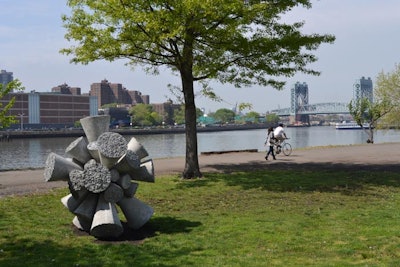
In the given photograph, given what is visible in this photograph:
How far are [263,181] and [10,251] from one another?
374 inches

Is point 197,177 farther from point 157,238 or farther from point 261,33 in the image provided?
point 157,238

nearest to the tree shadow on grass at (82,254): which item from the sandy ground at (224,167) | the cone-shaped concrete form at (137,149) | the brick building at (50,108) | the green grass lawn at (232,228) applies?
the green grass lawn at (232,228)

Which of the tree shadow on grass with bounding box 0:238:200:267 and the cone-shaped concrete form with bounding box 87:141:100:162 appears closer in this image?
the tree shadow on grass with bounding box 0:238:200:267

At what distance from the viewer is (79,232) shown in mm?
9352

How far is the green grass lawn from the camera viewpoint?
7.58 metres

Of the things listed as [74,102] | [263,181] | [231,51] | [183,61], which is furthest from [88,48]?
[74,102]

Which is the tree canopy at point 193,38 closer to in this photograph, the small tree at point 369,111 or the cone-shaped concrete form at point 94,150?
the cone-shaped concrete form at point 94,150

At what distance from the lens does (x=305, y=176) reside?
16969 millimetres

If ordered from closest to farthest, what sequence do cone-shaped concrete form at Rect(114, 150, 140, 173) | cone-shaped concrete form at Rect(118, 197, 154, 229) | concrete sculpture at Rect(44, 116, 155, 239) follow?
concrete sculpture at Rect(44, 116, 155, 239) < cone-shaped concrete form at Rect(114, 150, 140, 173) < cone-shaped concrete form at Rect(118, 197, 154, 229)

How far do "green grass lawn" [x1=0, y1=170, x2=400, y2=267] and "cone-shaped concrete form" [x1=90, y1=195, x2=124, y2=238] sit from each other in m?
0.20

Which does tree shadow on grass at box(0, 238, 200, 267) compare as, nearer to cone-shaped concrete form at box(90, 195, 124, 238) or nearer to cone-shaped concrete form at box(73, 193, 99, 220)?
cone-shaped concrete form at box(90, 195, 124, 238)

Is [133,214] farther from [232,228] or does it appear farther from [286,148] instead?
[286,148]

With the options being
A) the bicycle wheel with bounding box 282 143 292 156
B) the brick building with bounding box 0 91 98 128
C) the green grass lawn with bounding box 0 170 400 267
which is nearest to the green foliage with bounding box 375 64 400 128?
the bicycle wheel with bounding box 282 143 292 156

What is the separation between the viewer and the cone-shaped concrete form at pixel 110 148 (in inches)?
353
